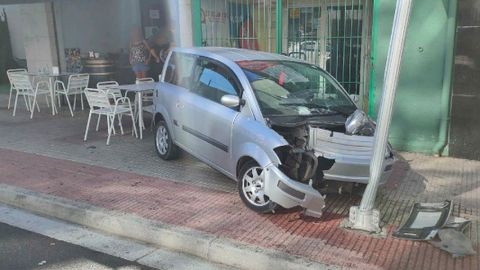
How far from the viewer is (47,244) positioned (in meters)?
4.55

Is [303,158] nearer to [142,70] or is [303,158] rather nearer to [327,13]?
[327,13]

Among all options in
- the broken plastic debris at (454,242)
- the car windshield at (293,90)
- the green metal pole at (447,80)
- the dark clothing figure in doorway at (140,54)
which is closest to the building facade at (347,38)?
the green metal pole at (447,80)

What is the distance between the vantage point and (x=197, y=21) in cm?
973

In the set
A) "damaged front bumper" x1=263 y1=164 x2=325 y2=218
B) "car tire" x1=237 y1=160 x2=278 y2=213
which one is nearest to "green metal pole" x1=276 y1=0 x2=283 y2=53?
"car tire" x1=237 y1=160 x2=278 y2=213

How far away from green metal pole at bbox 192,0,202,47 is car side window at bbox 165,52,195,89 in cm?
300

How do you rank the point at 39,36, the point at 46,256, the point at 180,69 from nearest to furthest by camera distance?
the point at 46,256 → the point at 180,69 → the point at 39,36

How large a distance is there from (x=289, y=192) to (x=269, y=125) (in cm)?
83

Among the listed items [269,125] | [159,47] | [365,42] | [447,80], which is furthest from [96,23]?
[447,80]

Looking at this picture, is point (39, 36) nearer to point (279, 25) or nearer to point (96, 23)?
point (96, 23)

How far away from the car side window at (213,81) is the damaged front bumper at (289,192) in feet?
4.26

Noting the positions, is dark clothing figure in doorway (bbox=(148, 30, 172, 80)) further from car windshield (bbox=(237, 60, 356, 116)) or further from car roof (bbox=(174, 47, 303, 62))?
car windshield (bbox=(237, 60, 356, 116))

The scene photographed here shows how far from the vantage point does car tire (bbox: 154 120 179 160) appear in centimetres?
682

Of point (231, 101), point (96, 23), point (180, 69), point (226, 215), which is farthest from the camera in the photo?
point (96, 23)

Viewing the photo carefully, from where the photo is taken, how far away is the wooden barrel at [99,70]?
11.5m
